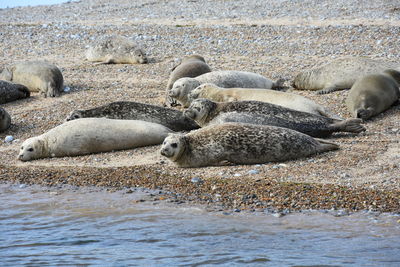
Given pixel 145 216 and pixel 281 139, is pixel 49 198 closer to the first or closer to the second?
pixel 145 216

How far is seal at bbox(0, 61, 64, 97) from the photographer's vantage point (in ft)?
34.7

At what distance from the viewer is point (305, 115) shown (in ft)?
23.8

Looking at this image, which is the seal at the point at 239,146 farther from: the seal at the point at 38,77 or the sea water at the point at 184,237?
the seal at the point at 38,77

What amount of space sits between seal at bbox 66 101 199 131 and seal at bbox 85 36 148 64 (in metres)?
4.83

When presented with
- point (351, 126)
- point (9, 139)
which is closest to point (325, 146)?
point (351, 126)

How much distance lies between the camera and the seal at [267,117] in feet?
23.4

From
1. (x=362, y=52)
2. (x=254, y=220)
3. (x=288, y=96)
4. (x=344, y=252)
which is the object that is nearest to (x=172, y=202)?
(x=254, y=220)

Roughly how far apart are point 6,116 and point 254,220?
15.9 feet

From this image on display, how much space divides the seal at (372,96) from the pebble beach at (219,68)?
14 cm

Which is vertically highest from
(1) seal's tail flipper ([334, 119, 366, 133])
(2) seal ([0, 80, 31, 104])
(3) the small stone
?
(1) seal's tail flipper ([334, 119, 366, 133])

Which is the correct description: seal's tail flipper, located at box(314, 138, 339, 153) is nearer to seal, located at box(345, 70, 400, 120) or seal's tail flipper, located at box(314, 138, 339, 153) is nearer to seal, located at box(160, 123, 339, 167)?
seal, located at box(160, 123, 339, 167)

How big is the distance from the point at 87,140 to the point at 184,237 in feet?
10.2

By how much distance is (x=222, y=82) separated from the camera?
31.1 feet

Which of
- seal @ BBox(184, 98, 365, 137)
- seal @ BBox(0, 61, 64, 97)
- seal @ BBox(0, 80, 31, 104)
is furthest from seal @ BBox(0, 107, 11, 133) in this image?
seal @ BBox(184, 98, 365, 137)
